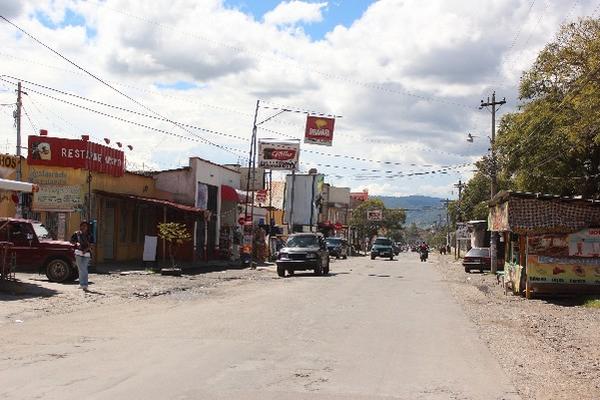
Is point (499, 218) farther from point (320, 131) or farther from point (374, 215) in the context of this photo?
point (374, 215)

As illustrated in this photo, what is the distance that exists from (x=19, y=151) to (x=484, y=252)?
1067 inches

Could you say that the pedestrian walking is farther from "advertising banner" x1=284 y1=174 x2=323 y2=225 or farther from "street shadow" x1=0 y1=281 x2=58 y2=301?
"advertising banner" x1=284 y1=174 x2=323 y2=225

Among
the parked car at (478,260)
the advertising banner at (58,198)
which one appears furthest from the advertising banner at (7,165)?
the parked car at (478,260)

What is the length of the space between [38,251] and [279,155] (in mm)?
34444

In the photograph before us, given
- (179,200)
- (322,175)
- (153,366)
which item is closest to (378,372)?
(153,366)

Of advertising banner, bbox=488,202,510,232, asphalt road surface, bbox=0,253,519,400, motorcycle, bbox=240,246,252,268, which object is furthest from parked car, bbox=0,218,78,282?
A: motorcycle, bbox=240,246,252,268

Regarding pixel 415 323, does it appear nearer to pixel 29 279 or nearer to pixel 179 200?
pixel 29 279

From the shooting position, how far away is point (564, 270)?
69.8 ft

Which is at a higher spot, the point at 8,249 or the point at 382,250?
the point at 8,249

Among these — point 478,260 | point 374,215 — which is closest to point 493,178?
point 478,260

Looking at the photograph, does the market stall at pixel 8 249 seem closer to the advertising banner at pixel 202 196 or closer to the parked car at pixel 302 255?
the parked car at pixel 302 255

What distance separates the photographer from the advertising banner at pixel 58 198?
95.9 ft

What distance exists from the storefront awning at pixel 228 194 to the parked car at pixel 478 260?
1486cm

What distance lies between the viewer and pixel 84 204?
A: 29.8 metres
